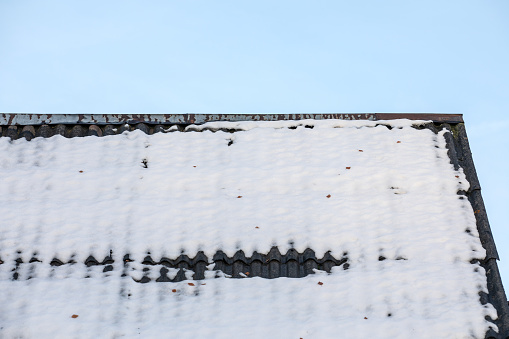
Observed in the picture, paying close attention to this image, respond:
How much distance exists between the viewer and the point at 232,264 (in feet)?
15.9

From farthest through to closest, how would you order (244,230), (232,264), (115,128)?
(115,128), (244,230), (232,264)

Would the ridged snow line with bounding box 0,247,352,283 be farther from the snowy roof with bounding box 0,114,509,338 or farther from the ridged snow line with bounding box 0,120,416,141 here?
the ridged snow line with bounding box 0,120,416,141

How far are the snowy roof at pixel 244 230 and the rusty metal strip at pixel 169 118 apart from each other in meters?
0.02

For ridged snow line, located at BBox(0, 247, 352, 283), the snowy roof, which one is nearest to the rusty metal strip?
the snowy roof

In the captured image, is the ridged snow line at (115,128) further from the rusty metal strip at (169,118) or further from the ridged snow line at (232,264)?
the ridged snow line at (232,264)

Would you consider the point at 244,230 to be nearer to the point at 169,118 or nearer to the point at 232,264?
the point at 232,264

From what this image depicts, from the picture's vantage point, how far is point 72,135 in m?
6.10

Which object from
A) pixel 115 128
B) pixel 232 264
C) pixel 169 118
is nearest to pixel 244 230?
pixel 232 264

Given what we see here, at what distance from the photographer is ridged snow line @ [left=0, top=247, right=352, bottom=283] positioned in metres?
4.78

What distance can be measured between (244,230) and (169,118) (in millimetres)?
1768

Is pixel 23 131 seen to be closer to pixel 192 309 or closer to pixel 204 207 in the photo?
pixel 204 207

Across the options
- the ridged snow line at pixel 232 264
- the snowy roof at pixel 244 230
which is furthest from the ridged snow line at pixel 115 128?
the ridged snow line at pixel 232 264

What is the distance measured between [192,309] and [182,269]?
1.49 ft

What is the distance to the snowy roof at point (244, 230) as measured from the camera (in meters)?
4.39
